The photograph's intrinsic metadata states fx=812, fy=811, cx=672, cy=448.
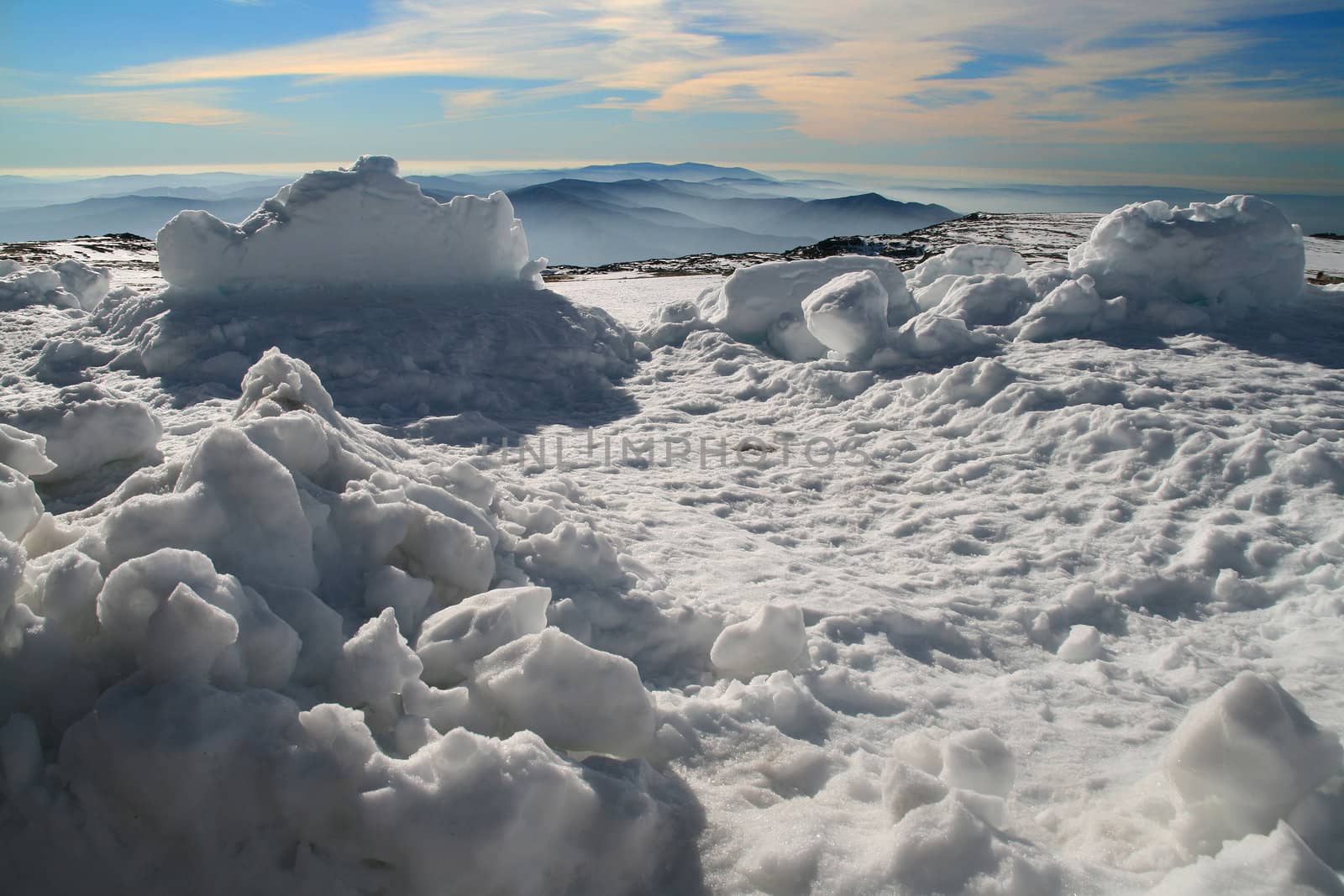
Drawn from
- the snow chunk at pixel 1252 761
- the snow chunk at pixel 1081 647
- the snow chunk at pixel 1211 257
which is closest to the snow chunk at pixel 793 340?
the snow chunk at pixel 1211 257

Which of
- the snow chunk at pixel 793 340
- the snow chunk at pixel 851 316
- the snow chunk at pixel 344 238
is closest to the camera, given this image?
the snow chunk at pixel 851 316

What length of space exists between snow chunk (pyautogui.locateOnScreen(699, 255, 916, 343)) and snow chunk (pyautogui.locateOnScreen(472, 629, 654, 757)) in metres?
8.07

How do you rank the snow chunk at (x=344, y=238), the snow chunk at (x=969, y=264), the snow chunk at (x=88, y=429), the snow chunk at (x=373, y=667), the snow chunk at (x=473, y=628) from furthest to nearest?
1. the snow chunk at (x=969, y=264)
2. the snow chunk at (x=344, y=238)
3. the snow chunk at (x=88, y=429)
4. the snow chunk at (x=473, y=628)
5. the snow chunk at (x=373, y=667)

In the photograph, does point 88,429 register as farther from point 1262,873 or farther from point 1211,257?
point 1211,257

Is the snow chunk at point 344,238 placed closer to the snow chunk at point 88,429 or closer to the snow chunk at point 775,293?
the snow chunk at point 775,293

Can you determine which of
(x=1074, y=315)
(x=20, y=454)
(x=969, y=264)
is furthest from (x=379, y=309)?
(x=969, y=264)

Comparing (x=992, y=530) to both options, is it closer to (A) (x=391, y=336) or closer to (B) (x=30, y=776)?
(B) (x=30, y=776)

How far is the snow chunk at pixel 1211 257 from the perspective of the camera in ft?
27.2

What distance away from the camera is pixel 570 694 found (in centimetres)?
250

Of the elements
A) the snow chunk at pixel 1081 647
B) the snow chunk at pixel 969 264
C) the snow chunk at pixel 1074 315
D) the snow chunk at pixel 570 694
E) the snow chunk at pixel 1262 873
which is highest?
the snow chunk at pixel 969 264

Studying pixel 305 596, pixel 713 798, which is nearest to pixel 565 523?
pixel 305 596

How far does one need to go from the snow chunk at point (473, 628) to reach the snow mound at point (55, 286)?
12251 millimetres

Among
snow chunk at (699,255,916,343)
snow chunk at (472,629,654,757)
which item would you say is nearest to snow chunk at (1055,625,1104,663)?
snow chunk at (472,629,654,757)

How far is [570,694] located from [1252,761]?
6.49ft
